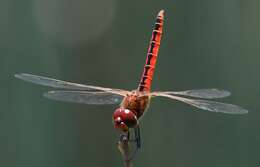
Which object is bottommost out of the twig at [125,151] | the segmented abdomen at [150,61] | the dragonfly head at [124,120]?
the twig at [125,151]

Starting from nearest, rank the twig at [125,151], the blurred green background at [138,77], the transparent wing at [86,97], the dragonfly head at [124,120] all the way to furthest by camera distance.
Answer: the twig at [125,151], the dragonfly head at [124,120], the transparent wing at [86,97], the blurred green background at [138,77]

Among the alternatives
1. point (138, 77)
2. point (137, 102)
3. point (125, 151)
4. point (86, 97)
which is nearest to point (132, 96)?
point (137, 102)

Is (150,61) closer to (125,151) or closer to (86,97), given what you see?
(86,97)

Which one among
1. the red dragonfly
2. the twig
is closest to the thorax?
the red dragonfly

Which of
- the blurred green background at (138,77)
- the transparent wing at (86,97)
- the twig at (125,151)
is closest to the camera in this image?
the twig at (125,151)

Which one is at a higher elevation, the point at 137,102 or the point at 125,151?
the point at 137,102

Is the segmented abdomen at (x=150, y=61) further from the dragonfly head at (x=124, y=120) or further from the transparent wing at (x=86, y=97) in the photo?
the dragonfly head at (x=124, y=120)

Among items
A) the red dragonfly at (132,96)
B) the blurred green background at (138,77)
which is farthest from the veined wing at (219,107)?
the blurred green background at (138,77)
